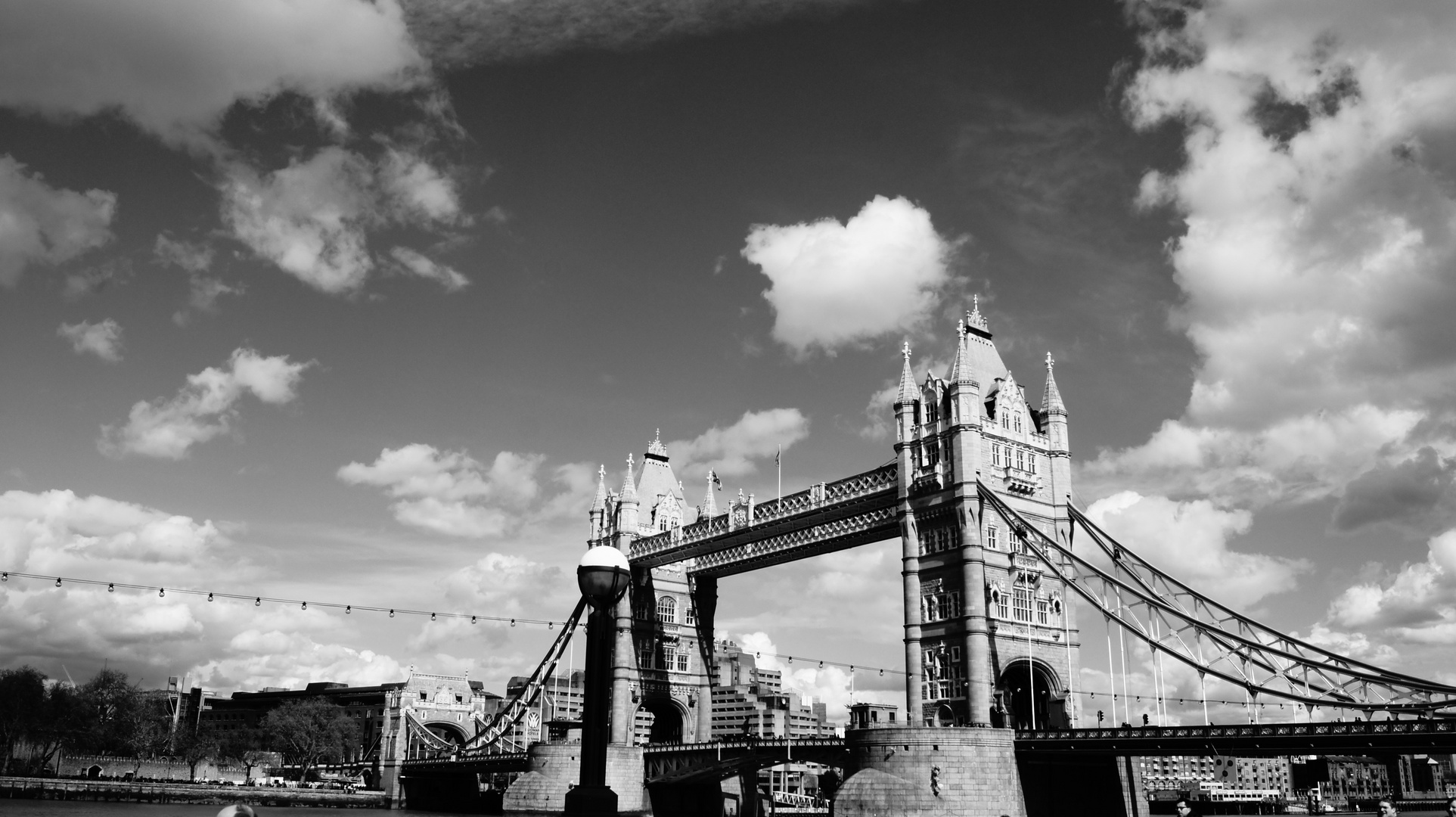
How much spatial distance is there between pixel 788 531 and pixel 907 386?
16.2 metres

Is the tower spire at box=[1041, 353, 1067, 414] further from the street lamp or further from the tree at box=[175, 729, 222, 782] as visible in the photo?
the tree at box=[175, 729, 222, 782]

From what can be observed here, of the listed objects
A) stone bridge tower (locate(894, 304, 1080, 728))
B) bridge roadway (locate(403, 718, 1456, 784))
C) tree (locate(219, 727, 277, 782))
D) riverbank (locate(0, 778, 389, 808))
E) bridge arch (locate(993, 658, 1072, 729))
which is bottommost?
riverbank (locate(0, 778, 389, 808))

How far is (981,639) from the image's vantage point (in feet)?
207

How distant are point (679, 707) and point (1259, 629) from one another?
50.6m

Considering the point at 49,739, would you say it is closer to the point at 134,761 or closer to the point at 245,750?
the point at 134,761

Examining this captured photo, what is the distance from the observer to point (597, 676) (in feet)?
56.4

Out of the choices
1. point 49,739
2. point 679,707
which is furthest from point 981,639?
point 49,739

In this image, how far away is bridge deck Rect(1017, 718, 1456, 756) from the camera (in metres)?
47.7

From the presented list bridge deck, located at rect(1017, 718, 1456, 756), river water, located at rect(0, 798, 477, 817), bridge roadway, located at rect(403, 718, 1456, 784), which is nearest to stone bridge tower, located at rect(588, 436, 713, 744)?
bridge roadway, located at rect(403, 718, 1456, 784)

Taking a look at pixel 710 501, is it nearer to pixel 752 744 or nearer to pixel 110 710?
pixel 752 744

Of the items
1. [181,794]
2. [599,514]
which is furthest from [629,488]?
[181,794]

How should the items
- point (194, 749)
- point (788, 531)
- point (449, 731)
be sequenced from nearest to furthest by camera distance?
point (788, 531)
point (194, 749)
point (449, 731)

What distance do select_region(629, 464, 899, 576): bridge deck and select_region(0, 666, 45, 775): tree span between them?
7812 cm

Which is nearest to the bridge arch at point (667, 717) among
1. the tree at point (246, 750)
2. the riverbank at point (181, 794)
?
the riverbank at point (181, 794)
